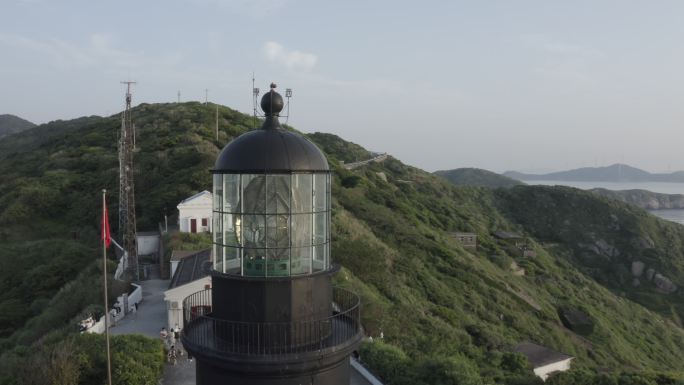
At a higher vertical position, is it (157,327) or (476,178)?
(476,178)

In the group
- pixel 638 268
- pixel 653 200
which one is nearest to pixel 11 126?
pixel 638 268

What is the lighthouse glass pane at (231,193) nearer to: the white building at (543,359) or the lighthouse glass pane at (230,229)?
the lighthouse glass pane at (230,229)

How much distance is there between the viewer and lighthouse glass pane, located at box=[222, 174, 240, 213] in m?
4.55

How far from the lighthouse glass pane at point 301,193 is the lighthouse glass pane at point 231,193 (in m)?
0.50

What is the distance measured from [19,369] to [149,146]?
39.7 m

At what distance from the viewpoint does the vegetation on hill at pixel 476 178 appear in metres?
160

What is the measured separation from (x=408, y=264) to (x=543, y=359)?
10006mm

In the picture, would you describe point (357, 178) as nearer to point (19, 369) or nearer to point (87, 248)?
Result: point (87, 248)

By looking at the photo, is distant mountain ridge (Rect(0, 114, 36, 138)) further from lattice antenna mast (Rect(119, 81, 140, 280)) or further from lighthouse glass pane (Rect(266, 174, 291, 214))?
lighthouse glass pane (Rect(266, 174, 291, 214))

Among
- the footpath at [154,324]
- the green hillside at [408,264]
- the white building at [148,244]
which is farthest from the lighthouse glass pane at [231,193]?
the white building at [148,244]

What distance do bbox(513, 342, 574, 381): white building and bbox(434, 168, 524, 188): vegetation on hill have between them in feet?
436

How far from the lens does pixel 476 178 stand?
16575 centimetres

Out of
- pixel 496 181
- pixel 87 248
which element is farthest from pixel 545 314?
pixel 496 181

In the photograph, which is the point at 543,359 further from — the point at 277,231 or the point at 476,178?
the point at 476,178
